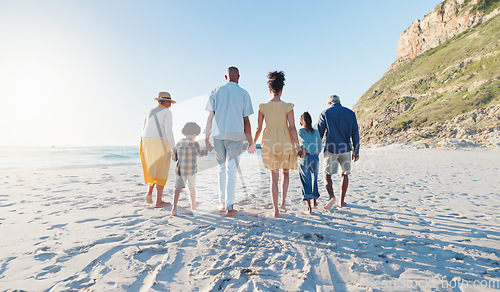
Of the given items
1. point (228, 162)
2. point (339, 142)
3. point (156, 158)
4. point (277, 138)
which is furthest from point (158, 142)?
point (339, 142)

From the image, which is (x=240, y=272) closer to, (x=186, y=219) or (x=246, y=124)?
(x=186, y=219)

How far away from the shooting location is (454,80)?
48719 mm

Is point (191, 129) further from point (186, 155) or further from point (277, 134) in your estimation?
point (277, 134)

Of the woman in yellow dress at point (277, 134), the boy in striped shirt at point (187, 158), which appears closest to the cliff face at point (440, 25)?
the woman in yellow dress at point (277, 134)

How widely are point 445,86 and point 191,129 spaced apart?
208ft

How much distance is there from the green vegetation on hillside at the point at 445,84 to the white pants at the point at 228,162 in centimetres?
4102

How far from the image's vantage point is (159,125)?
4.38 meters

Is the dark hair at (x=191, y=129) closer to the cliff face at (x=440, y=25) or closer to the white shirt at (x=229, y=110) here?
the white shirt at (x=229, y=110)

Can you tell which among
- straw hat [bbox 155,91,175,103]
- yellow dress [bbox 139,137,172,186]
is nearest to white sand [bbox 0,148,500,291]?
yellow dress [bbox 139,137,172,186]

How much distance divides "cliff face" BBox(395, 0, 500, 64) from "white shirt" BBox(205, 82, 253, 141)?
330 feet

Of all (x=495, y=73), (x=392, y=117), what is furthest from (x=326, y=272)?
(x=392, y=117)

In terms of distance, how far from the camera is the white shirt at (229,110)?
377 cm

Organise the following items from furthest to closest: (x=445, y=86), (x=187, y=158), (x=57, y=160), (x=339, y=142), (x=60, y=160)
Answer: (x=445, y=86) < (x=57, y=160) < (x=60, y=160) < (x=339, y=142) < (x=187, y=158)

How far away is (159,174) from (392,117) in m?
60.0
